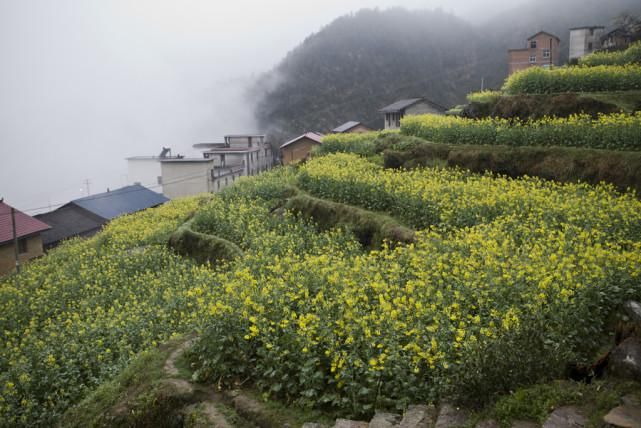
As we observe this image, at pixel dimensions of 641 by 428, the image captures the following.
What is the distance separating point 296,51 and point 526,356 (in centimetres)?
9768

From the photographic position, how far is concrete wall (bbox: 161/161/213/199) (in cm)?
5028

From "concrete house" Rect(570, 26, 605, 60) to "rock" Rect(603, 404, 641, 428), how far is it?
154ft

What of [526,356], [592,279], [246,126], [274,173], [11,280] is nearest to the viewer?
[526,356]

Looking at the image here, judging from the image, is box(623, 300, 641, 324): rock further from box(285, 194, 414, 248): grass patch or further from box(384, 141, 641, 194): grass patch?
box(384, 141, 641, 194): grass patch

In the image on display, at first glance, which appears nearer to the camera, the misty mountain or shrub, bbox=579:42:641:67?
shrub, bbox=579:42:641:67

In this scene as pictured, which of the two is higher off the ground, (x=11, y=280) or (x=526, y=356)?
(x=526, y=356)

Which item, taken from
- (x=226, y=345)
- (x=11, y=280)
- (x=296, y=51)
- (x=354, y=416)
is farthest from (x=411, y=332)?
(x=296, y=51)

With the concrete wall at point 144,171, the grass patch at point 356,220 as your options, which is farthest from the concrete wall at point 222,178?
A: the grass patch at point 356,220

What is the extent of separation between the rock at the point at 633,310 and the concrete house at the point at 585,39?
1764 inches

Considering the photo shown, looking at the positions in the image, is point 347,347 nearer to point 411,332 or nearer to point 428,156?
point 411,332

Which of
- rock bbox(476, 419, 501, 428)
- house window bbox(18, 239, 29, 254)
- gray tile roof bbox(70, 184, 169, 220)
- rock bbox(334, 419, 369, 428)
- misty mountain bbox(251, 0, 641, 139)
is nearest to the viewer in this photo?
rock bbox(476, 419, 501, 428)

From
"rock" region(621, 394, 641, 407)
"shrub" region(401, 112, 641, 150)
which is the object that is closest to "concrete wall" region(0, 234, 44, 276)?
"shrub" region(401, 112, 641, 150)

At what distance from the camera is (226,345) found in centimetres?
812

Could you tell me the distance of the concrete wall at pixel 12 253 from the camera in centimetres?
2962
